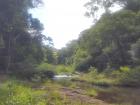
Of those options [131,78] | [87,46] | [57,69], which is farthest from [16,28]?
[57,69]

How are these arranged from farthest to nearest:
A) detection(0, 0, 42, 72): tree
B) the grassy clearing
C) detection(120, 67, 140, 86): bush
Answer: the grassy clearing → detection(0, 0, 42, 72): tree → detection(120, 67, 140, 86): bush

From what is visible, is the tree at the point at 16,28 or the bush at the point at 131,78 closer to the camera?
the bush at the point at 131,78

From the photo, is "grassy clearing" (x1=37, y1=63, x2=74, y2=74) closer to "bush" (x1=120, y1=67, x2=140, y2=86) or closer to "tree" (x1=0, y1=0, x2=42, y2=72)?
"tree" (x1=0, y1=0, x2=42, y2=72)

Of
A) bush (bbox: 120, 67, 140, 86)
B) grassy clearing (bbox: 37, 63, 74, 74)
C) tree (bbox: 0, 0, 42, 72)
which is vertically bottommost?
bush (bbox: 120, 67, 140, 86)

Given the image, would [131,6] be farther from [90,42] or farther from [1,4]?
[1,4]

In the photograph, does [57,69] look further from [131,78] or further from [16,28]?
[131,78]

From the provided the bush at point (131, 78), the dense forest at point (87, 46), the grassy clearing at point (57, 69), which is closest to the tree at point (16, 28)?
the dense forest at point (87, 46)

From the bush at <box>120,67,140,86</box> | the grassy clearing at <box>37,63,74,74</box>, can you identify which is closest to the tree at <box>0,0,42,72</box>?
the grassy clearing at <box>37,63,74,74</box>

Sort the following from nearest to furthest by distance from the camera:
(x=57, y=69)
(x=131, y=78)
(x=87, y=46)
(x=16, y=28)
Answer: (x=131, y=78) < (x=16, y=28) < (x=87, y=46) < (x=57, y=69)

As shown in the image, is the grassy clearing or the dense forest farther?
the grassy clearing

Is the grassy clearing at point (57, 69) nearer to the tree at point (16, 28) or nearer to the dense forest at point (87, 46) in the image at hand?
the dense forest at point (87, 46)

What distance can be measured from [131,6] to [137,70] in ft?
52.7

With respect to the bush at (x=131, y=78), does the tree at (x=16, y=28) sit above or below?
above

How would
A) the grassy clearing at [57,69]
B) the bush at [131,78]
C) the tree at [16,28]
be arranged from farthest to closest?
the grassy clearing at [57,69], the tree at [16,28], the bush at [131,78]
